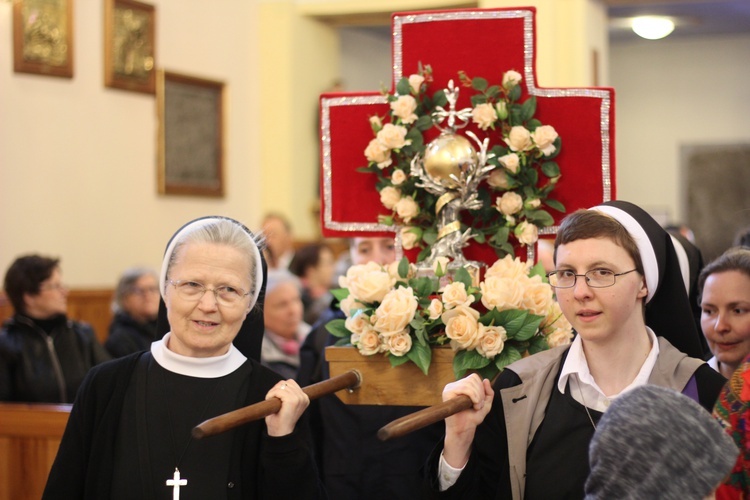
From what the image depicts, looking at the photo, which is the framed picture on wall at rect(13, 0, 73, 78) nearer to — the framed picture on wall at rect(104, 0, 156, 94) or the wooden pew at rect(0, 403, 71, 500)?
the framed picture on wall at rect(104, 0, 156, 94)

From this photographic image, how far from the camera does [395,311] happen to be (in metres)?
2.96

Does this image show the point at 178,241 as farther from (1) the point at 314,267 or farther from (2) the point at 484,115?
(1) the point at 314,267

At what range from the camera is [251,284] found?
2.86 metres

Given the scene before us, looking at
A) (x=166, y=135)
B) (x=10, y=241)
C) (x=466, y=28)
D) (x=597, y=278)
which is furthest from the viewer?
(x=166, y=135)

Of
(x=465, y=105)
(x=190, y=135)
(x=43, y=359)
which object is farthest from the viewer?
(x=190, y=135)

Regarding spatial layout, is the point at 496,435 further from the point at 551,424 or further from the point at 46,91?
the point at 46,91

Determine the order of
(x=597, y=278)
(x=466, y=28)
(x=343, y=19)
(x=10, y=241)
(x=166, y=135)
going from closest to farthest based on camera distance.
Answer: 1. (x=597, y=278)
2. (x=466, y=28)
3. (x=10, y=241)
4. (x=166, y=135)
5. (x=343, y=19)

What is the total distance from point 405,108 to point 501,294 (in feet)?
2.38

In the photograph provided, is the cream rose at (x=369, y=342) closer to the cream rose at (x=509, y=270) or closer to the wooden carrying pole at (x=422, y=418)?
the cream rose at (x=509, y=270)

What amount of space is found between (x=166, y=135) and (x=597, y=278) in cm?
723

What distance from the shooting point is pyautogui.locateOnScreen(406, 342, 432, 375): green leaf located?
2947mm

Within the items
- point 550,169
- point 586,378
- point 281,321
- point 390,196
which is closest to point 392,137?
point 390,196

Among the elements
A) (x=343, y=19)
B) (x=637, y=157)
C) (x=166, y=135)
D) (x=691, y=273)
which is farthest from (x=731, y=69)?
(x=691, y=273)

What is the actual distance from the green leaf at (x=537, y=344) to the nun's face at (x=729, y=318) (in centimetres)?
62
